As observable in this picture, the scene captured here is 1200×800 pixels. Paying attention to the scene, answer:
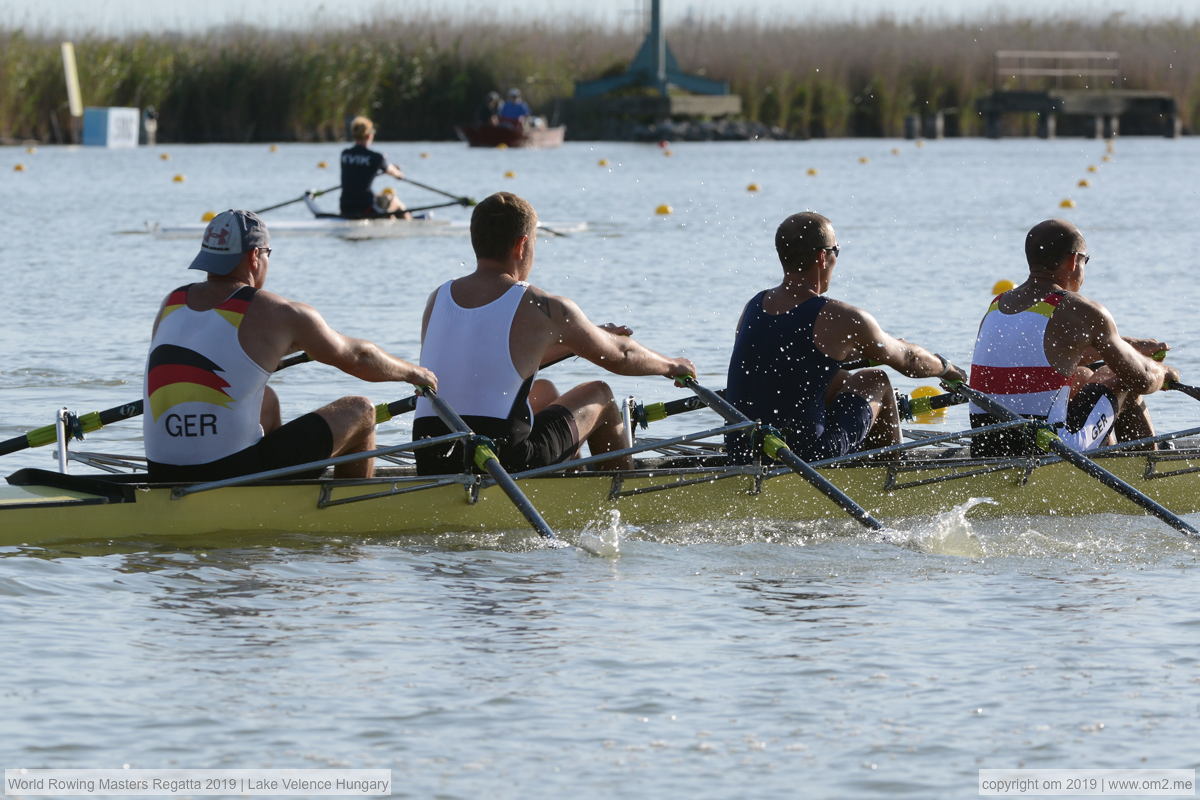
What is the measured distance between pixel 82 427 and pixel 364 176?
504 inches

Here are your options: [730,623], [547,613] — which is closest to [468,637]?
[547,613]

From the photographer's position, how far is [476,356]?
6680mm

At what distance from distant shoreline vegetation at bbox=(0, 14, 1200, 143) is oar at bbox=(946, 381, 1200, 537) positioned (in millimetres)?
36837

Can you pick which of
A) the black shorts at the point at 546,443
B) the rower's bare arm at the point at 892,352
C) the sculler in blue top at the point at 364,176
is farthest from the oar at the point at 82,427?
the sculler in blue top at the point at 364,176

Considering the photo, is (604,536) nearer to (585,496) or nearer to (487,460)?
(585,496)

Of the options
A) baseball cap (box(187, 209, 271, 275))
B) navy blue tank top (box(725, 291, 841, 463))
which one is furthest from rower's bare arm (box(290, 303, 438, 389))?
navy blue tank top (box(725, 291, 841, 463))

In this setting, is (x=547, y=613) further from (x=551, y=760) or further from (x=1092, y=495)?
(x=1092, y=495)

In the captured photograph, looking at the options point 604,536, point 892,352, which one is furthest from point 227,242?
point 892,352

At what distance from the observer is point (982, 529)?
730 centimetres

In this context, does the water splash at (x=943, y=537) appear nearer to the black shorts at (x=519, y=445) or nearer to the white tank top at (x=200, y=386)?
the black shorts at (x=519, y=445)

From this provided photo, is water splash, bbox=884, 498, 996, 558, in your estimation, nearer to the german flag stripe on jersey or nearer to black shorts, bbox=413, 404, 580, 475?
black shorts, bbox=413, 404, 580, 475

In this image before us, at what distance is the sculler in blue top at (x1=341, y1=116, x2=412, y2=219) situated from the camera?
19422 millimetres

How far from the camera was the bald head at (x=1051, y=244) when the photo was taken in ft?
23.1

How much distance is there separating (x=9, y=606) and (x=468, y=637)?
1.54 metres
